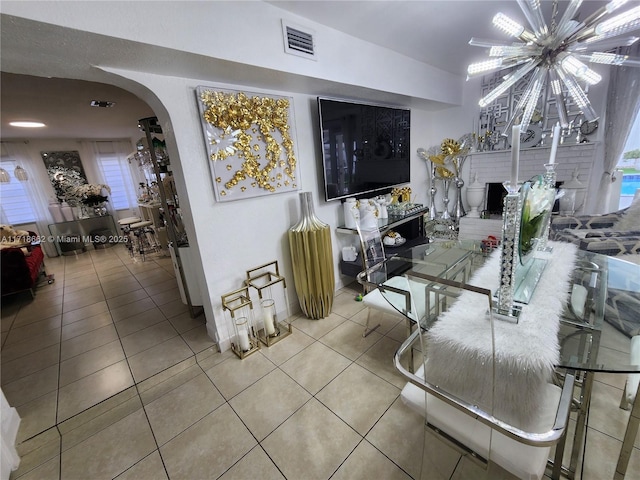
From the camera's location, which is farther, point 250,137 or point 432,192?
point 432,192

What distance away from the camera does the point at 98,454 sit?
138 centimetres

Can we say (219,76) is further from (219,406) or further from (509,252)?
(219,406)

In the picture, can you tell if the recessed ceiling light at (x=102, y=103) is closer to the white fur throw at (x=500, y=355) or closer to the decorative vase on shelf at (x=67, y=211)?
the decorative vase on shelf at (x=67, y=211)

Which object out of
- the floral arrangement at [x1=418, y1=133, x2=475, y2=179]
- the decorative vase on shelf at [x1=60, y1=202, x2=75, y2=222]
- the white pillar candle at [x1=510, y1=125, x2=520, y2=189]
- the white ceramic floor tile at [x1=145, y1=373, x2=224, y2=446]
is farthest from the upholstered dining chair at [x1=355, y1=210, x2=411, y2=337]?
the decorative vase on shelf at [x1=60, y1=202, x2=75, y2=222]

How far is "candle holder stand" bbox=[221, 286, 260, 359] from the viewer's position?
1.99 meters

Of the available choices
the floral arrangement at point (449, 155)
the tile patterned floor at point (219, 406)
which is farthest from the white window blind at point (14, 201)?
the floral arrangement at point (449, 155)

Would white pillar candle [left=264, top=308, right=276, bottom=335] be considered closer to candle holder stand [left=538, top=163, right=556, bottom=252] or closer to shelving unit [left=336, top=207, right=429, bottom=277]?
shelving unit [left=336, top=207, right=429, bottom=277]

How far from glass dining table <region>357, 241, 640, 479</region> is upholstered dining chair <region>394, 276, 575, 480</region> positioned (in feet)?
0.45

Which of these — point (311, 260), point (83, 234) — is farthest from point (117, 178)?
point (311, 260)

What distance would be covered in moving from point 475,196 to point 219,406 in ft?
13.6

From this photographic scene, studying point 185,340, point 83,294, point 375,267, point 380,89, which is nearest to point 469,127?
point 380,89

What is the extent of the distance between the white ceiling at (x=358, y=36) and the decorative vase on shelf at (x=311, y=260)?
1.31 meters

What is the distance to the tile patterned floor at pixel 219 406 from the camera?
1254mm

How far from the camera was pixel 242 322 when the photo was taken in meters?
2.05
